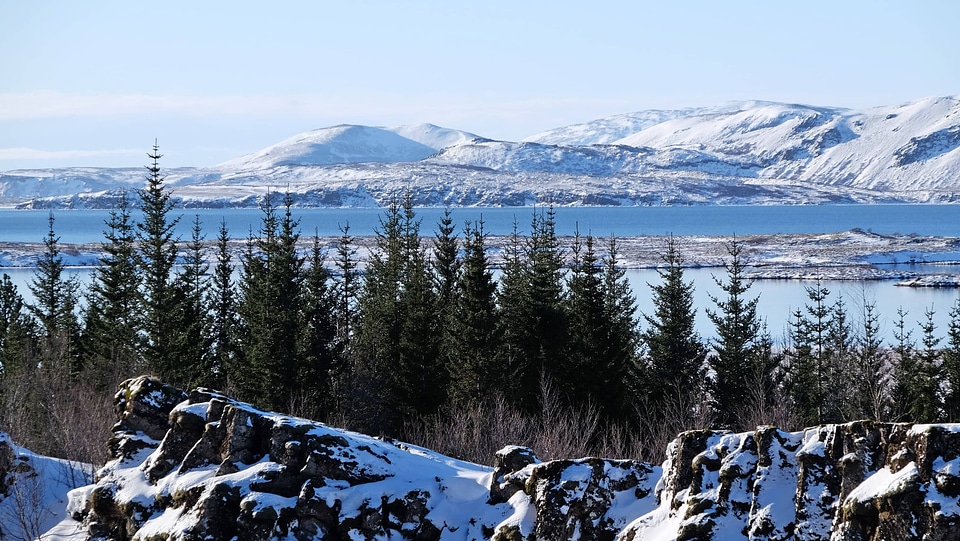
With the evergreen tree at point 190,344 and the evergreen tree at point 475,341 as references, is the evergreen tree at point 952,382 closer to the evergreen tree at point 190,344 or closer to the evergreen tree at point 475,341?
the evergreen tree at point 475,341

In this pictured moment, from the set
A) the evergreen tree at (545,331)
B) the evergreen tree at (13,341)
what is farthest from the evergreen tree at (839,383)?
the evergreen tree at (13,341)

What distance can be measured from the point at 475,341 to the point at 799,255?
341ft

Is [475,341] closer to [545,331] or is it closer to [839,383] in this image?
[545,331]

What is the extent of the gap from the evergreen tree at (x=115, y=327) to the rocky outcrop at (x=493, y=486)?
19.3 meters

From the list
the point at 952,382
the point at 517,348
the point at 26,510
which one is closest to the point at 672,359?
the point at 517,348

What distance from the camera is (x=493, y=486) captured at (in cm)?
1916

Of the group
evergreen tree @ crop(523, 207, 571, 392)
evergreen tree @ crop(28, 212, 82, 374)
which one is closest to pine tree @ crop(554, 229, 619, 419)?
evergreen tree @ crop(523, 207, 571, 392)

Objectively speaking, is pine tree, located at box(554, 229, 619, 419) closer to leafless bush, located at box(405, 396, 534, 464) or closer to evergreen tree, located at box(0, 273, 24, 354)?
leafless bush, located at box(405, 396, 534, 464)

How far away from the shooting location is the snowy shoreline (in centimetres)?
11231

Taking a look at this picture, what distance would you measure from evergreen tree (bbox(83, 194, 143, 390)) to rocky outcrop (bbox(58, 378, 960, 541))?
759 inches

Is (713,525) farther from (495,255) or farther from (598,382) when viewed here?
(495,255)

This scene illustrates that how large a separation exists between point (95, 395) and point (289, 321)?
27.0ft

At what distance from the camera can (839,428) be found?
15.7 m

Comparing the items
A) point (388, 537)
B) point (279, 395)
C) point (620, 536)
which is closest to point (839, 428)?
point (620, 536)
